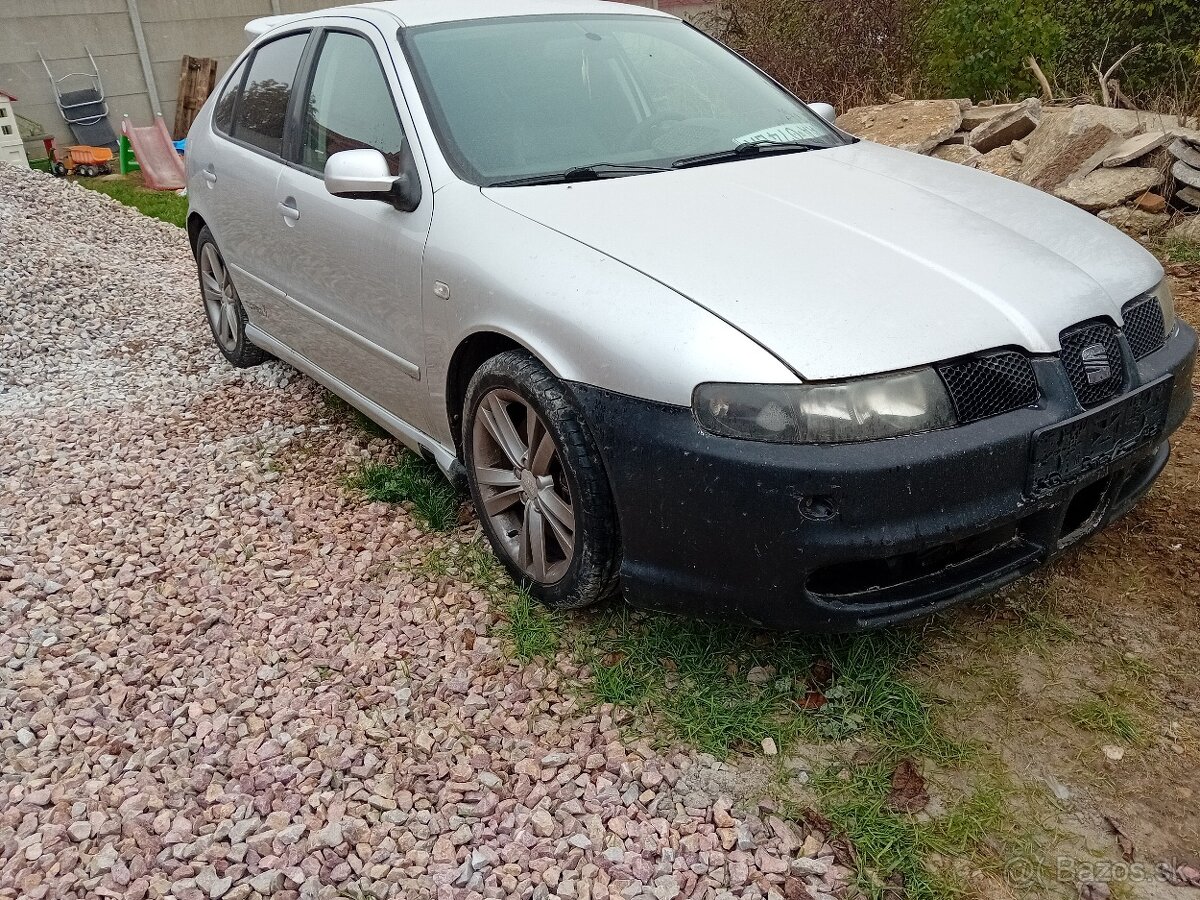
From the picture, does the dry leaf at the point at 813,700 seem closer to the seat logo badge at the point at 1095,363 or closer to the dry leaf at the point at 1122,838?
the dry leaf at the point at 1122,838

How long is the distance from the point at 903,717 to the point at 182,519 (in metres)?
2.67

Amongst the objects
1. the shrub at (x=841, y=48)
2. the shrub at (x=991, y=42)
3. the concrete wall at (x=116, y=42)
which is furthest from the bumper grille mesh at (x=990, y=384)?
the concrete wall at (x=116, y=42)

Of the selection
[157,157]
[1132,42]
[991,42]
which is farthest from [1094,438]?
[157,157]

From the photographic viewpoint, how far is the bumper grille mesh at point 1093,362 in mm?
2244

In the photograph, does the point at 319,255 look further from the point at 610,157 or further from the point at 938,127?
the point at 938,127

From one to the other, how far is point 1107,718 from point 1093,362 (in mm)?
858

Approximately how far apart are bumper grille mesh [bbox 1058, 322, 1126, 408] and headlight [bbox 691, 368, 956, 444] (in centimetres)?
37

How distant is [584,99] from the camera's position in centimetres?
318

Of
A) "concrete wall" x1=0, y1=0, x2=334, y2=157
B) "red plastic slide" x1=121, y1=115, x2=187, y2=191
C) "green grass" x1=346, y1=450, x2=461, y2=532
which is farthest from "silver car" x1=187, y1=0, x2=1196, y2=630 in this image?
"concrete wall" x1=0, y1=0, x2=334, y2=157

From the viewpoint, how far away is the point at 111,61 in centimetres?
1242

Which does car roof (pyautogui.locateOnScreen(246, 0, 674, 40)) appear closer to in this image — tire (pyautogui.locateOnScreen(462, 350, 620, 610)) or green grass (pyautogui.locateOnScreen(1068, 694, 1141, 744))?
tire (pyautogui.locateOnScreen(462, 350, 620, 610))

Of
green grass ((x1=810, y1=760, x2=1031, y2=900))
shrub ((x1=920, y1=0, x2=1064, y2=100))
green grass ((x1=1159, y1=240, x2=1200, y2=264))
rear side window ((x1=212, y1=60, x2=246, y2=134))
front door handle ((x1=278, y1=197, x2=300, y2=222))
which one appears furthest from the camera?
shrub ((x1=920, y1=0, x2=1064, y2=100))

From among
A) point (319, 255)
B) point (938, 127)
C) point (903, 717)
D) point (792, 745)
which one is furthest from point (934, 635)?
point (938, 127)

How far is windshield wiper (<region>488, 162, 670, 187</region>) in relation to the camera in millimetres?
2848
